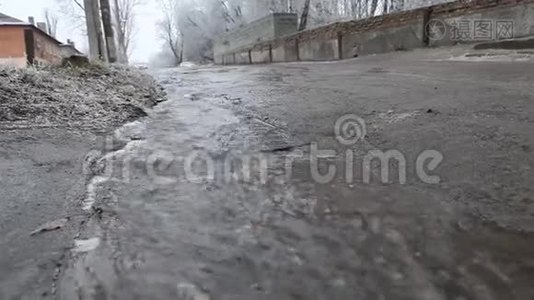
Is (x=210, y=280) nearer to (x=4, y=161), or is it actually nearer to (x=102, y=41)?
(x=4, y=161)

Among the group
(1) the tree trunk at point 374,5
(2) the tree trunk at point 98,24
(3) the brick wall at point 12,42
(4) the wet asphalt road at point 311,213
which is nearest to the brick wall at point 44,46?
(3) the brick wall at point 12,42

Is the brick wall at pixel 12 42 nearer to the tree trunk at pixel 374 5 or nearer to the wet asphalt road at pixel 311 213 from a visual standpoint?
the tree trunk at pixel 374 5

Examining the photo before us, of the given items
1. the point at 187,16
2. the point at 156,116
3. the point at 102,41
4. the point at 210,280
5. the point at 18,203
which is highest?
the point at 187,16

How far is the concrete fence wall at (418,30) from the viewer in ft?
22.3

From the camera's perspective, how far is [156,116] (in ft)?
11.9

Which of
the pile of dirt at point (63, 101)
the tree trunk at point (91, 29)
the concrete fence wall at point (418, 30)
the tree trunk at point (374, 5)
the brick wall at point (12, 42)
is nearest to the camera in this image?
the pile of dirt at point (63, 101)

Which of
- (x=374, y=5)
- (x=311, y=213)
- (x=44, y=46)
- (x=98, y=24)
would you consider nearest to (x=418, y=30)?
(x=98, y=24)

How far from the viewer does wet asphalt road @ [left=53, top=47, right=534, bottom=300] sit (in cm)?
130

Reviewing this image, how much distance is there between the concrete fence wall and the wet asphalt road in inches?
171

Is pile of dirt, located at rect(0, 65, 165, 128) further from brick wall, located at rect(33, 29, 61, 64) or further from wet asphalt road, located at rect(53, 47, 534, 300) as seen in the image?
brick wall, located at rect(33, 29, 61, 64)

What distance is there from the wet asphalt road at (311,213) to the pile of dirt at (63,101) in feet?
1.14

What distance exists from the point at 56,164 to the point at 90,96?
4.85 feet

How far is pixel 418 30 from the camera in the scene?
28.4 ft

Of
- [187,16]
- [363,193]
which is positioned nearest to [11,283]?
[363,193]
